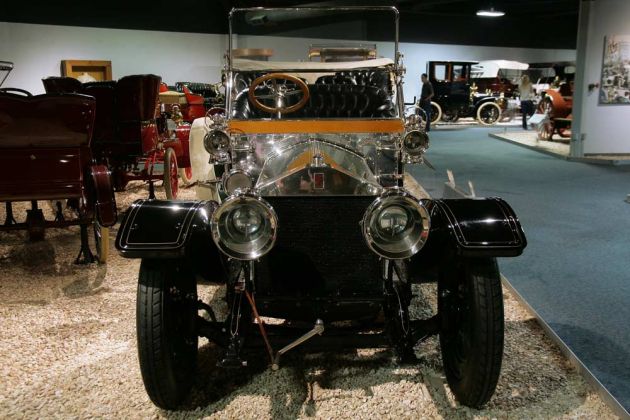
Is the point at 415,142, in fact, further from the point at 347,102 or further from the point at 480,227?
the point at 480,227

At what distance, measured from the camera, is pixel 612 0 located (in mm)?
7980

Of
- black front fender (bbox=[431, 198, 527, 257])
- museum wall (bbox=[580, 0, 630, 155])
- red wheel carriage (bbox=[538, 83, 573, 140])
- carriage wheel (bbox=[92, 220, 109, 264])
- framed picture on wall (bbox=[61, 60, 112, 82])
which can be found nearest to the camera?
black front fender (bbox=[431, 198, 527, 257])

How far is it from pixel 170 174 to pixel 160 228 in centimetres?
375

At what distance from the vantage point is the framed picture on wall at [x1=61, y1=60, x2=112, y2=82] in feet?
33.4

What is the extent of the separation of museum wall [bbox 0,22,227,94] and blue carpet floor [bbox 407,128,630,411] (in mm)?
6093

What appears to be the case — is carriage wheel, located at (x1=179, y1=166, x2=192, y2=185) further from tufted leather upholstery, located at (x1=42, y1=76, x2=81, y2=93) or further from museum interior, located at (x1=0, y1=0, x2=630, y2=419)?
tufted leather upholstery, located at (x1=42, y1=76, x2=81, y2=93)

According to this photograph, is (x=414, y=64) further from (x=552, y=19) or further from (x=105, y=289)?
(x=105, y=289)

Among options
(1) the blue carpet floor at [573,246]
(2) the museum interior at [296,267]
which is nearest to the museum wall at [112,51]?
(2) the museum interior at [296,267]

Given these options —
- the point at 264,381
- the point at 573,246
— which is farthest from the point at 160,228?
the point at 573,246

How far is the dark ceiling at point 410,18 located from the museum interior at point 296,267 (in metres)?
5.06

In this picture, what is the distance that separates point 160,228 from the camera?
2.07 m

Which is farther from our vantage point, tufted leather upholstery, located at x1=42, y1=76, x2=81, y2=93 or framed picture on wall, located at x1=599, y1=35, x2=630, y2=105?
framed picture on wall, located at x1=599, y1=35, x2=630, y2=105

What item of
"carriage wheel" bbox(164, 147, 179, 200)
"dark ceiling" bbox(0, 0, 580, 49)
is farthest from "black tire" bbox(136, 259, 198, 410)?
"dark ceiling" bbox(0, 0, 580, 49)

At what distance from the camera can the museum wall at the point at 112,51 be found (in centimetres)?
969
